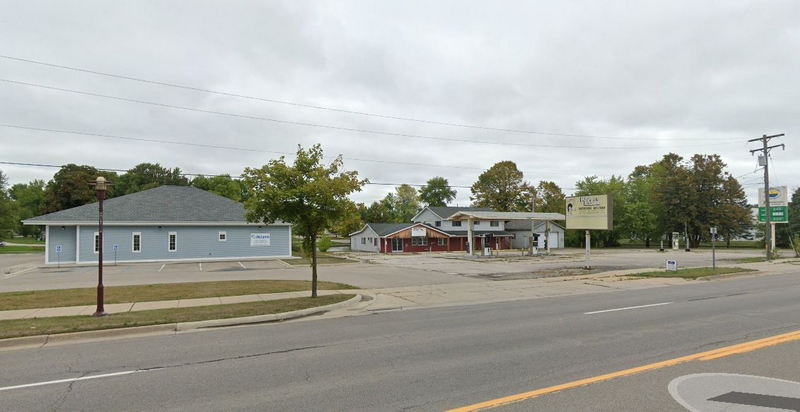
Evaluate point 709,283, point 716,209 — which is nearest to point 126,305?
point 709,283

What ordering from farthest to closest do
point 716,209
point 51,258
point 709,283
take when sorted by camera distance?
point 716,209
point 51,258
point 709,283

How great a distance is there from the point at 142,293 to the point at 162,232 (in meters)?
23.4

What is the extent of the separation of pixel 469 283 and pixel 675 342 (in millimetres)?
12705

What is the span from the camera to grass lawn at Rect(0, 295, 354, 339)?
1006cm

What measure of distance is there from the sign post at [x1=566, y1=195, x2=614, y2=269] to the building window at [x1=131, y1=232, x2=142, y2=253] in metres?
33.3

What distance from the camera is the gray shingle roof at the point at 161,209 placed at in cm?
3603

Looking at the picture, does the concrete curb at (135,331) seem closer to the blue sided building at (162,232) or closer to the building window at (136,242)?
the blue sided building at (162,232)

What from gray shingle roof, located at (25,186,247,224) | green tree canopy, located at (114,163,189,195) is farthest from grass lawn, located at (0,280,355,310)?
green tree canopy, located at (114,163,189,195)

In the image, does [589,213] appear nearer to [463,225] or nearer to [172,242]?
[463,225]

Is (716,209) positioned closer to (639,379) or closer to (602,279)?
(602,279)

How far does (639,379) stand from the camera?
6.11 metres

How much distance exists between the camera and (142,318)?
11320 millimetres

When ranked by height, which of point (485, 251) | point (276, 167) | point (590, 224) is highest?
point (276, 167)

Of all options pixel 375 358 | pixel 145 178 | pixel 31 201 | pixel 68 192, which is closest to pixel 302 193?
pixel 375 358
